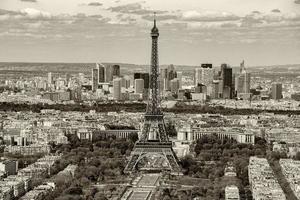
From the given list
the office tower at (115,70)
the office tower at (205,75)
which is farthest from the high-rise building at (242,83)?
the office tower at (115,70)

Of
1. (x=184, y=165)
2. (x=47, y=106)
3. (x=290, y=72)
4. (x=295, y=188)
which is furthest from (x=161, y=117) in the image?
(x=290, y=72)

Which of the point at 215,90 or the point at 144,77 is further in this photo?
the point at 215,90

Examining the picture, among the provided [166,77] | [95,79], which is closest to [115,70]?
[95,79]

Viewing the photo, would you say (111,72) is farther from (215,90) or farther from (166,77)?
(215,90)

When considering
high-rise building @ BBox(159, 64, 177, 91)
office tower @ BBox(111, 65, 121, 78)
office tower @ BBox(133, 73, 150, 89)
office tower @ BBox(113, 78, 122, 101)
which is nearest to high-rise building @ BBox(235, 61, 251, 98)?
high-rise building @ BBox(159, 64, 177, 91)

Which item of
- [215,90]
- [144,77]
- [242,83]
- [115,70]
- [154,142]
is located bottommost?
[154,142]

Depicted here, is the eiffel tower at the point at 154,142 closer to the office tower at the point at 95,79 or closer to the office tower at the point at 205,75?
the office tower at the point at 205,75
